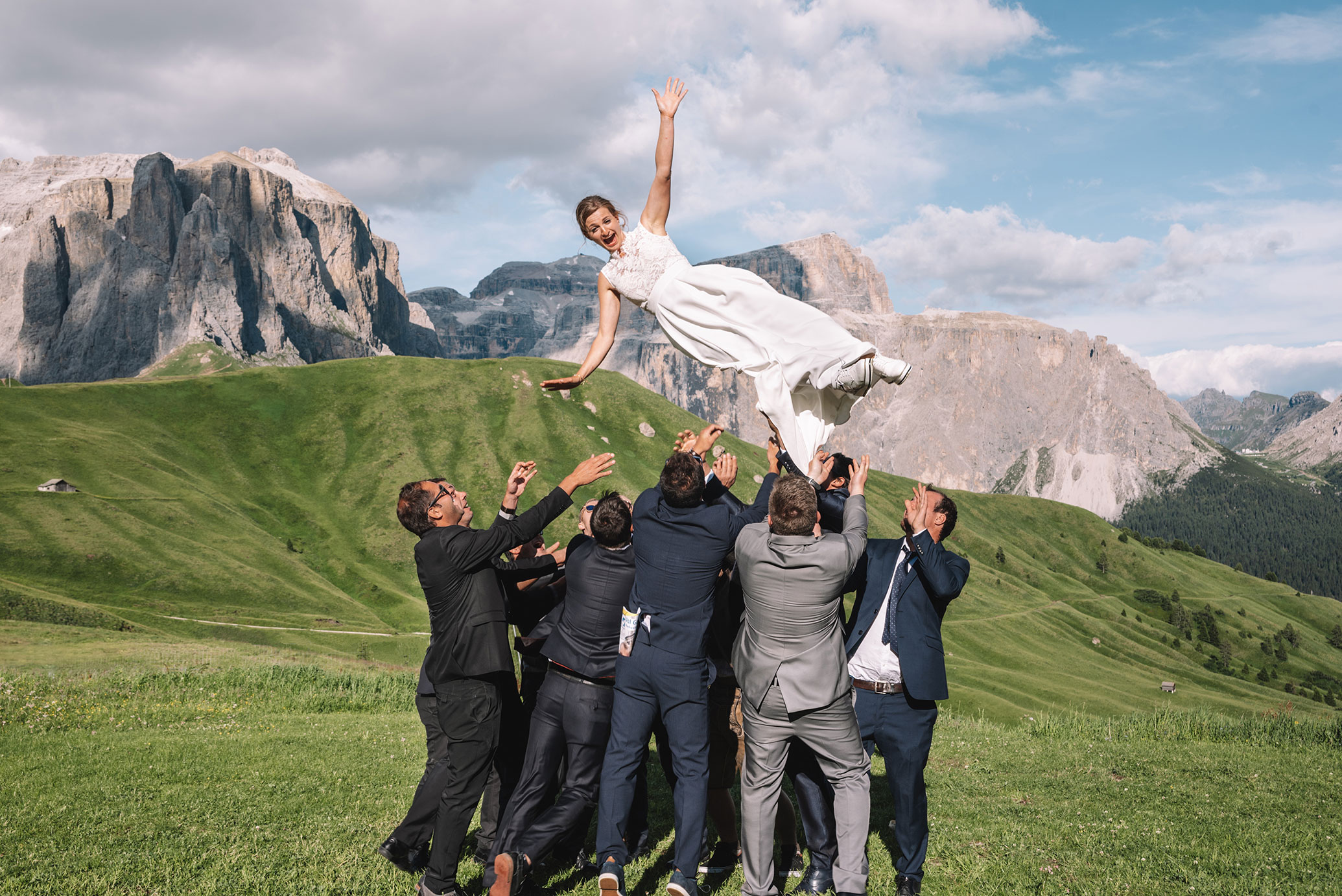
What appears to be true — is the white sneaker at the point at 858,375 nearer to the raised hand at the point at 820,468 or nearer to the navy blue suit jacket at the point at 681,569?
the raised hand at the point at 820,468

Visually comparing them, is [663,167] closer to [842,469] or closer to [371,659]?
[842,469]

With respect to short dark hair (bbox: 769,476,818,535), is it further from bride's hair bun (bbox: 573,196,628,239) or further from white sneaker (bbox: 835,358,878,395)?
bride's hair bun (bbox: 573,196,628,239)

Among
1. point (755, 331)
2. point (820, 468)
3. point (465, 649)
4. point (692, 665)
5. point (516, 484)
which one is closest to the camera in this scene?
point (692, 665)

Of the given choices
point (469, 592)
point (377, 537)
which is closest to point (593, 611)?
point (469, 592)

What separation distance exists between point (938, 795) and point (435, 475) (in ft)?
325

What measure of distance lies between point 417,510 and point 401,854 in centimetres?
347

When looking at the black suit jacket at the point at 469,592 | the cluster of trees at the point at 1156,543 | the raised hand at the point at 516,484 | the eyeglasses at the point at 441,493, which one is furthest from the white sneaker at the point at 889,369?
the cluster of trees at the point at 1156,543

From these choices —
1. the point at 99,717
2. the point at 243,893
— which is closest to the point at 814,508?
the point at 243,893

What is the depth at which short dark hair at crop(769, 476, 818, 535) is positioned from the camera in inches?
244

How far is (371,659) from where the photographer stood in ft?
165

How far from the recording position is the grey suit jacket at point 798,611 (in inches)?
243

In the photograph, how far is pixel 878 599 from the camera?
7.37 metres

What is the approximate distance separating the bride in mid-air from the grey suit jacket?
3.94ft

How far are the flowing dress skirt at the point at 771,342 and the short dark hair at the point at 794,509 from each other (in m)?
0.91
